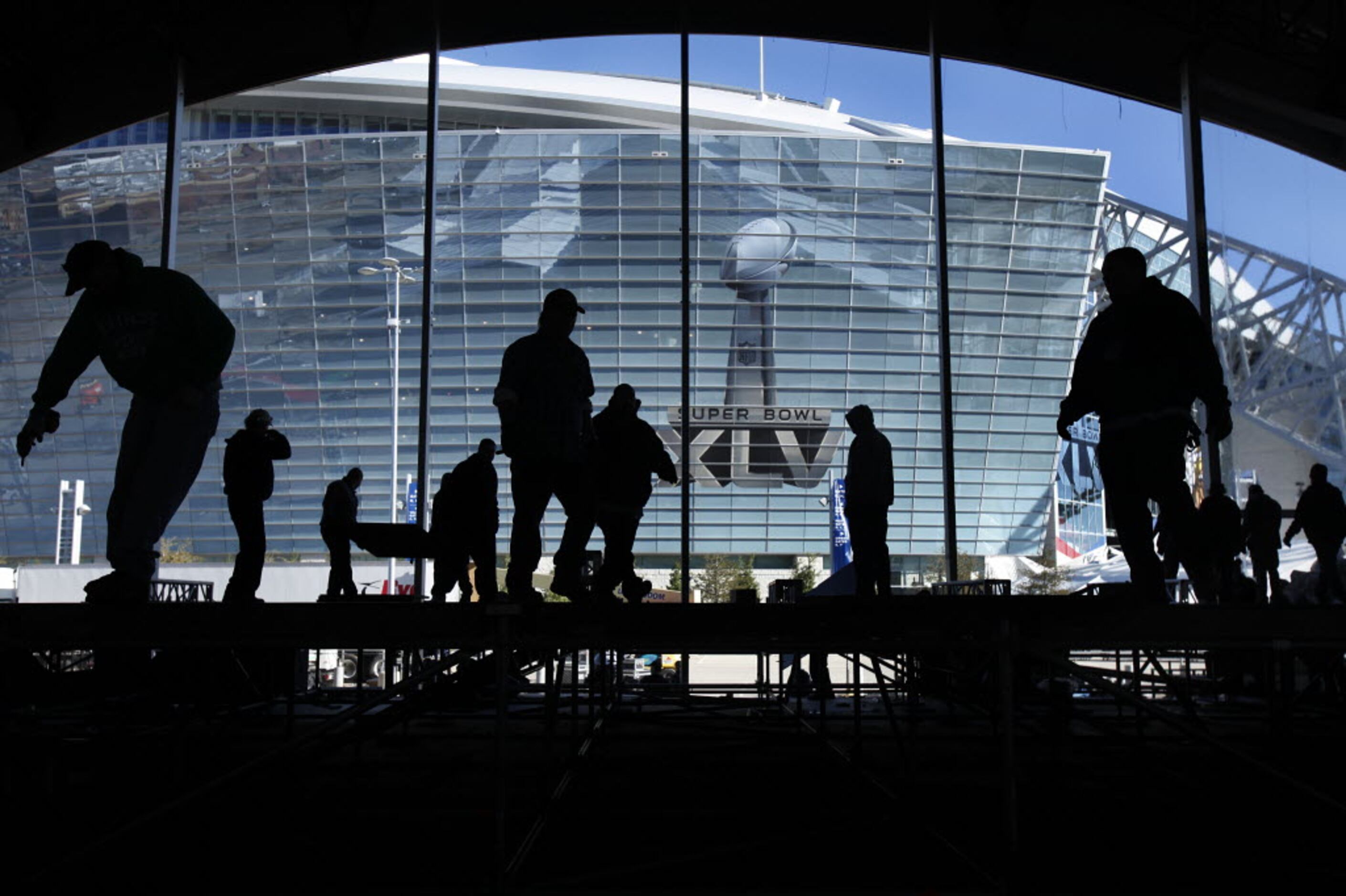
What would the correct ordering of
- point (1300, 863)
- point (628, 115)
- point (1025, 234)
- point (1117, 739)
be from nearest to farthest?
point (1300, 863)
point (1117, 739)
point (1025, 234)
point (628, 115)

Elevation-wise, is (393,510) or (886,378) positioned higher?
(886,378)

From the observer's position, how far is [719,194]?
23.0 meters

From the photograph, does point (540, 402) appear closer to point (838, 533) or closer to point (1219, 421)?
point (1219, 421)

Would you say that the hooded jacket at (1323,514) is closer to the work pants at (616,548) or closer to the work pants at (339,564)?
the work pants at (616,548)

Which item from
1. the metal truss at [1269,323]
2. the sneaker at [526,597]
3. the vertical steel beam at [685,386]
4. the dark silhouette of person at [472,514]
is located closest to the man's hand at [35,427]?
the sneaker at [526,597]

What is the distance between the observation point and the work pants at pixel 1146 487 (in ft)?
15.5

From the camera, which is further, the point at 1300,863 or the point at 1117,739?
the point at 1117,739

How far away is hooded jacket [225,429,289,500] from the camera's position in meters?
7.88

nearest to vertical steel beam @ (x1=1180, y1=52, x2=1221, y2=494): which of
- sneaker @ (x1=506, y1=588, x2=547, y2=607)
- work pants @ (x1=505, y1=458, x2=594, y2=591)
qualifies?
work pants @ (x1=505, y1=458, x2=594, y2=591)

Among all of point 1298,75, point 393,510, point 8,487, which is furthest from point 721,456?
point 8,487

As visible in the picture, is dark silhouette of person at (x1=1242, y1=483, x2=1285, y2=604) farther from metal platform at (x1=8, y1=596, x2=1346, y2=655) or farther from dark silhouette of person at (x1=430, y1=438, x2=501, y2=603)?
metal platform at (x1=8, y1=596, x2=1346, y2=655)

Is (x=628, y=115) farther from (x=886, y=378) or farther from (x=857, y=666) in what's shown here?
(x=857, y=666)

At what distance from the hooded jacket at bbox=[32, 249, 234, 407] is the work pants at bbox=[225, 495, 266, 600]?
3.30 meters

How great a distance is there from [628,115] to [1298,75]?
20606mm
